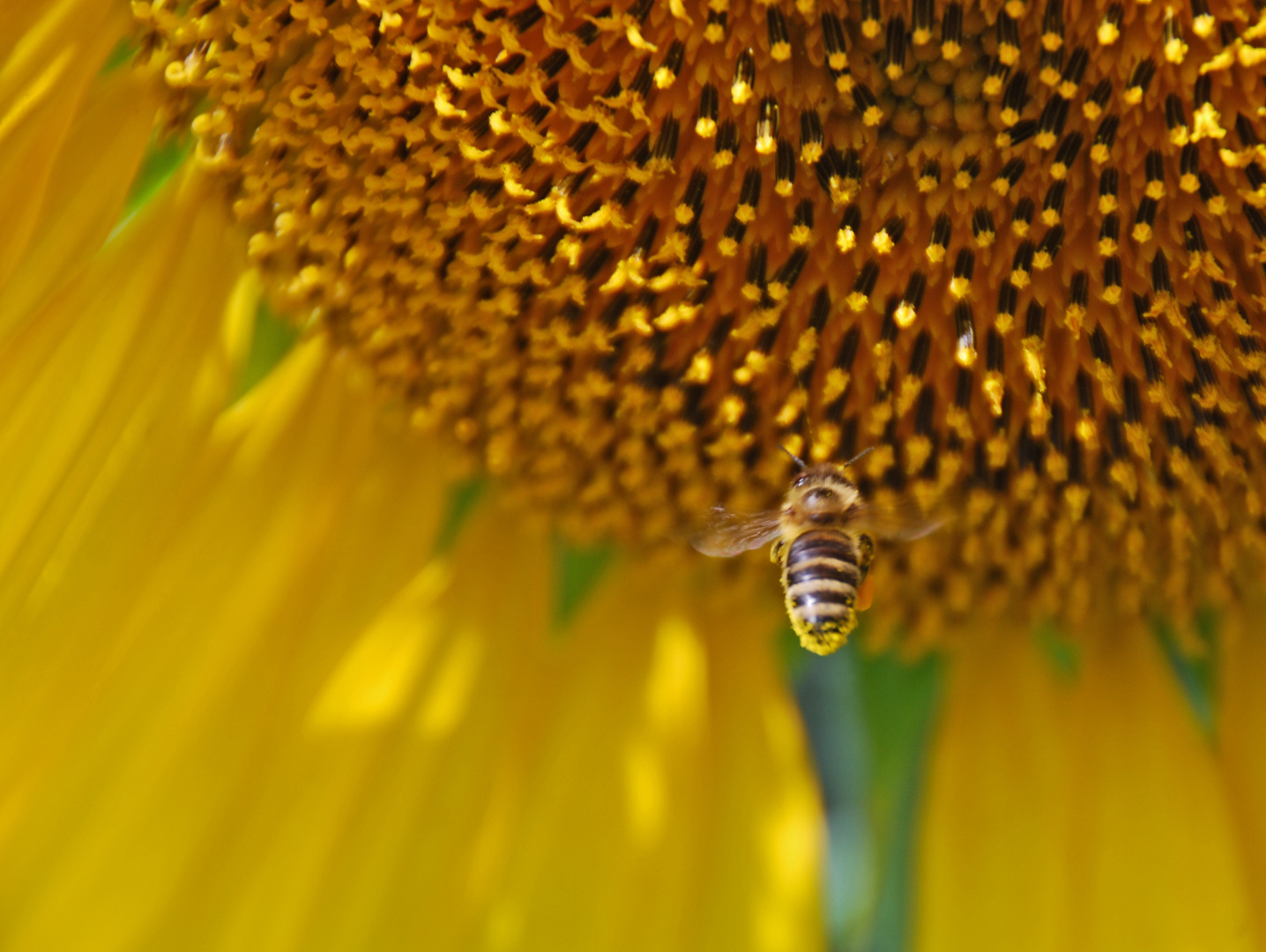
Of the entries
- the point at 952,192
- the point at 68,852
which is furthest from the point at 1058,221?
the point at 68,852

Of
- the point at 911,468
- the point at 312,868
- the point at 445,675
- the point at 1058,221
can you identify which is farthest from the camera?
the point at 445,675

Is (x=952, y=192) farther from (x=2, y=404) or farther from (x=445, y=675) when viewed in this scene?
(x=2, y=404)

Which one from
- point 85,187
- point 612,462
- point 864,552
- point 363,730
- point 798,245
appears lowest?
point 363,730

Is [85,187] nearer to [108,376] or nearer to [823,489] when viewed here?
[108,376]

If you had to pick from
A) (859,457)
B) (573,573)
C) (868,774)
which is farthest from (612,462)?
(868,774)

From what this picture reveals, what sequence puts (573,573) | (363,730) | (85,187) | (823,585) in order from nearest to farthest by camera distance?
(823,585) → (85,187) → (363,730) → (573,573)

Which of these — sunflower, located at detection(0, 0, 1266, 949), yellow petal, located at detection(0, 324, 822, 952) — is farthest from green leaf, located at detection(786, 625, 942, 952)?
yellow petal, located at detection(0, 324, 822, 952)
